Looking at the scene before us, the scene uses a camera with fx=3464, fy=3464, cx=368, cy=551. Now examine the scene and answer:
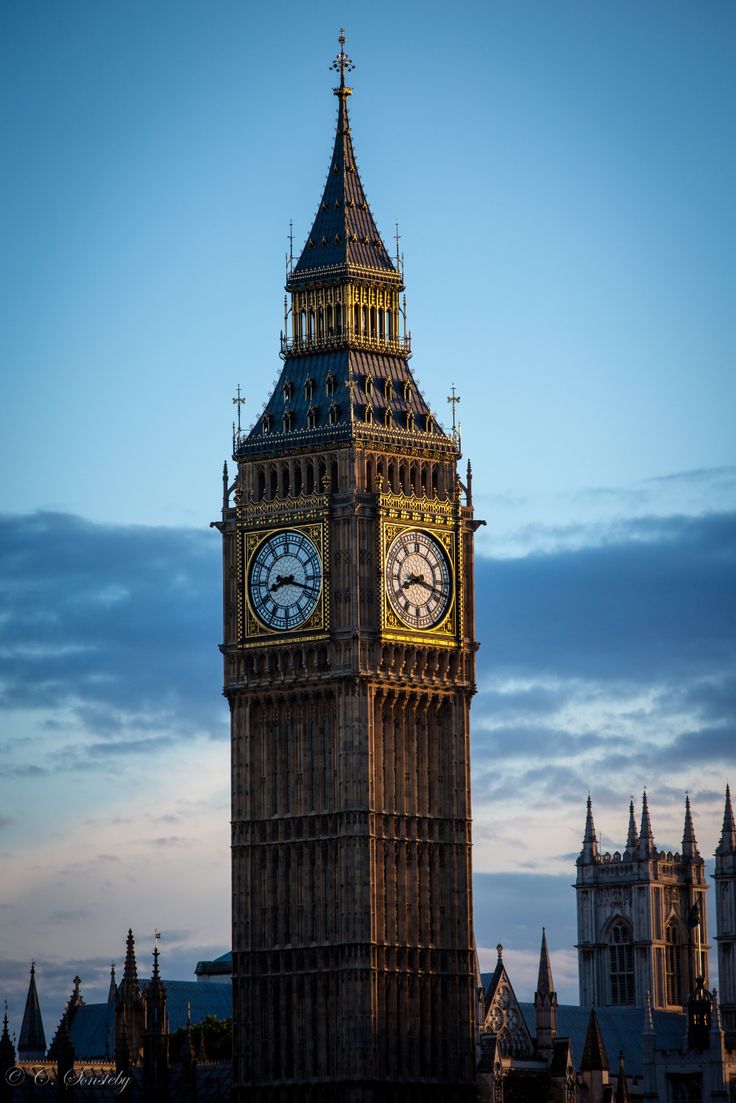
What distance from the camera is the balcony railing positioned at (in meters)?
152

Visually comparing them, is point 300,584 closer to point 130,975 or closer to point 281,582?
point 281,582

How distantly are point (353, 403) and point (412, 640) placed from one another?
1055 cm

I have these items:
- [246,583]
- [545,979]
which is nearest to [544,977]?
[545,979]

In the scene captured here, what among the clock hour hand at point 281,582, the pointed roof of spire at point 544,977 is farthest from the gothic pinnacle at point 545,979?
the clock hour hand at point 281,582

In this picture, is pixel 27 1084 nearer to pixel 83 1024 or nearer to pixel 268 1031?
pixel 268 1031

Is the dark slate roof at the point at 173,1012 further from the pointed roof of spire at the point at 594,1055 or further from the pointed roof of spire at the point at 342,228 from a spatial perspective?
the pointed roof of spire at the point at 342,228

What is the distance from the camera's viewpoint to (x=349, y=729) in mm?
147000

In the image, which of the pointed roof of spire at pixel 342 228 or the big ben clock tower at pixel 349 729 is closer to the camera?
the big ben clock tower at pixel 349 729

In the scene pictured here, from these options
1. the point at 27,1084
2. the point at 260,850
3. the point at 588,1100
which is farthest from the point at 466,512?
the point at 588,1100

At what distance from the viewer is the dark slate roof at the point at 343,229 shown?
15250 centimetres

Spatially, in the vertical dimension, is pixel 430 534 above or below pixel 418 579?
above


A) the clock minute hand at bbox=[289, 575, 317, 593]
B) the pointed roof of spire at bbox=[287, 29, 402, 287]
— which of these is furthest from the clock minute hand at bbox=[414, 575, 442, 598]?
the pointed roof of spire at bbox=[287, 29, 402, 287]

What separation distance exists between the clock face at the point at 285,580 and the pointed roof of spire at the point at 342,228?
12.3 metres

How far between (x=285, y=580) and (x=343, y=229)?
A: 16152 mm
